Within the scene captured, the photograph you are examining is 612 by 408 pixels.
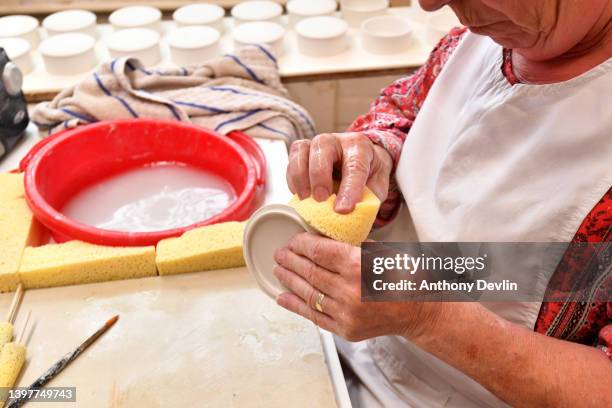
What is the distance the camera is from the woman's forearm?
899 millimetres

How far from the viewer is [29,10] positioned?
2441 millimetres

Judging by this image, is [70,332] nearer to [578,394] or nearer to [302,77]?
[578,394]

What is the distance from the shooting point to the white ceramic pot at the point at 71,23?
7.02 feet

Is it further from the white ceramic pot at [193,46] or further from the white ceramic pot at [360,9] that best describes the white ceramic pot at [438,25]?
the white ceramic pot at [193,46]

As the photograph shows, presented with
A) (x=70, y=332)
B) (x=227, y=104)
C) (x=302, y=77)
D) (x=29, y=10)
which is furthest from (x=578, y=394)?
Answer: (x=29, y=10)

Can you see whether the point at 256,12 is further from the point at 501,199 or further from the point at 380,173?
the point at 501,199

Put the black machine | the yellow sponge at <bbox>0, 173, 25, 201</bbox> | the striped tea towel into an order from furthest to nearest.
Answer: the striped tea towel, the black machine, the yellow sponge at <bbox>0, 173, 25, 201</bbox>

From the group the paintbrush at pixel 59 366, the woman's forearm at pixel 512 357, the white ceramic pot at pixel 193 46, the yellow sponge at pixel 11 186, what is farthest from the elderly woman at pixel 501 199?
the white ceramic pot at pixel 193 46

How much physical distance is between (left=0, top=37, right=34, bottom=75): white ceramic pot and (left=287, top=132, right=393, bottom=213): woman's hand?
1.33 metres

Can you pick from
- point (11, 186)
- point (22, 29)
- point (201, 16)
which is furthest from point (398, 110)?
point (22, 29)

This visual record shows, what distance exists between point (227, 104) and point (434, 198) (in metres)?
0.80

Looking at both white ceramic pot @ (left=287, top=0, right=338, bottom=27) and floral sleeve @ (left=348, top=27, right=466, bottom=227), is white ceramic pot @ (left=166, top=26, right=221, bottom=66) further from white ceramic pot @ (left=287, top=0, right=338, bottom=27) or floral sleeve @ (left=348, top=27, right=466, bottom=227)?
floral sleeve @ (left=348, top=27, right=466, bottom=227)

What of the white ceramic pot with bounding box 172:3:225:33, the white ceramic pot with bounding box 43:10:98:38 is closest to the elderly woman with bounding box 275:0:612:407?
the white ceramic pot with bounding box 172:3:225:33

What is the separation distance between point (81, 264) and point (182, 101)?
67cm
